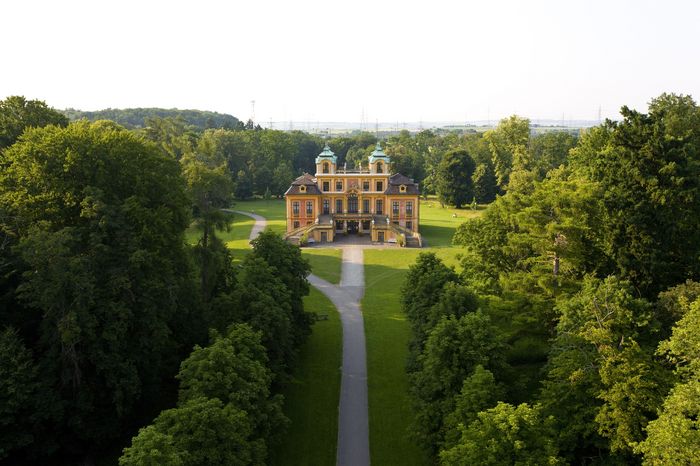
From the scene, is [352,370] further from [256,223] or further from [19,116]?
[256,223]

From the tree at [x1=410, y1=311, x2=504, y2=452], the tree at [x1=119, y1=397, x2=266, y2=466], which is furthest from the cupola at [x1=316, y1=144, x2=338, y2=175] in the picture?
the tree at [x1=119, y1=397, x2=266, y2=466]

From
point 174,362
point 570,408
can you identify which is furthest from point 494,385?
point 174,362

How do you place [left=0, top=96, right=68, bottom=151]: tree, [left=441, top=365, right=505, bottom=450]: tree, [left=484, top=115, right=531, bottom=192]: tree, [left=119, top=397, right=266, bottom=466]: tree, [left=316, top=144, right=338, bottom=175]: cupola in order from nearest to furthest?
[left=119, top=397, right=266, bottom=466]: tree < [left=441, top=365, right=505, bottom=450]: tree < [left=0, top=96, right=68, bottom=151]: tree < [left=316, top=144, right=338, bottom=175]: cupola < [left=484, top=115, right=531, bottom=192]: tree

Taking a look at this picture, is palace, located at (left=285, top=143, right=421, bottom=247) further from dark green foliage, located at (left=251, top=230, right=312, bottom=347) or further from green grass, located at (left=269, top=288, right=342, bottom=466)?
dark green foliage, located at (left=251, top=230, right=312, bottom=347)

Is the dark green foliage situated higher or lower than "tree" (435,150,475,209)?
lower

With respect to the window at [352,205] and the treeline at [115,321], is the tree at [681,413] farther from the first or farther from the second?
the window at [352,205]

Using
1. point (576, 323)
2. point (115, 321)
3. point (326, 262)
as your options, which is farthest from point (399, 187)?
point (115, 321)

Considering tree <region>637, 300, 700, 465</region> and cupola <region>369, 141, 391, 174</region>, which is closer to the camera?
tree <region>637, 300, 700, 465</region>

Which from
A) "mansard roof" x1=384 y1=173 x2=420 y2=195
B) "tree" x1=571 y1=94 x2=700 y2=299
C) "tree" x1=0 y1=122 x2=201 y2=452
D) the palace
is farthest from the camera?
"mansard roof" x1=384 y1=173 x2=420 y2=195
